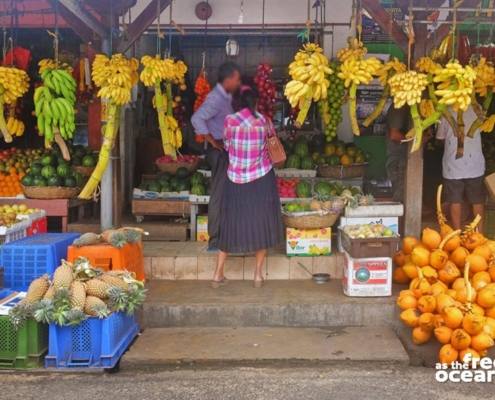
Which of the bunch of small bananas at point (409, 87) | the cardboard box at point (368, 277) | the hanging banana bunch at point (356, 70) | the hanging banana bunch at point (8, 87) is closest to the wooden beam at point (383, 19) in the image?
the hanging banana bunch at point (356, 70)

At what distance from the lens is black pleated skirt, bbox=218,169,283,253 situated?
19.6 feet

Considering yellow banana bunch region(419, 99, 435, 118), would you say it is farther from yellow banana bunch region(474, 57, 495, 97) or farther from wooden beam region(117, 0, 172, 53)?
wooden beam region(117, 0, 172, 53)

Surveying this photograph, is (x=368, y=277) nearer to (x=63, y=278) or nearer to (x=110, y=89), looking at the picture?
(x=63, y=278)

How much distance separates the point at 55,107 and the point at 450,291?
368cm

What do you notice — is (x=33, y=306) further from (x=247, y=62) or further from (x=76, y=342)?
(x=247, y=62)

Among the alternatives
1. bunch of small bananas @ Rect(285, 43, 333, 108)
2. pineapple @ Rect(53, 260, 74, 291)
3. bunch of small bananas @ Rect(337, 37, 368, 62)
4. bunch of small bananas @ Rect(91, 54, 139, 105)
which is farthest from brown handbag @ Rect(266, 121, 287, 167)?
pineapple @ Rect(53, 260, 74, 291)

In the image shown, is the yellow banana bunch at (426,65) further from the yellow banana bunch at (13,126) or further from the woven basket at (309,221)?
the yellow banana bunch at (13,126)

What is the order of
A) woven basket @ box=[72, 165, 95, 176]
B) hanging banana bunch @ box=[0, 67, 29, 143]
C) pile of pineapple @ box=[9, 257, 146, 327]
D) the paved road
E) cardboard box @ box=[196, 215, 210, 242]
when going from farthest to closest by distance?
1. woven basket @ box=[72, 165, 95, 176]
2. cardboard box @ box=[196, 215, 210, 242]
3. hanging banana bunch @ box=[0, 67, 29, 143]
4. pile of pineapple @ box=[9, 257, 146, 327]
5. the paved road

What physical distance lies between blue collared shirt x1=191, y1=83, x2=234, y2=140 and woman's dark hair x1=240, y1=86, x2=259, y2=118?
192 millimetres

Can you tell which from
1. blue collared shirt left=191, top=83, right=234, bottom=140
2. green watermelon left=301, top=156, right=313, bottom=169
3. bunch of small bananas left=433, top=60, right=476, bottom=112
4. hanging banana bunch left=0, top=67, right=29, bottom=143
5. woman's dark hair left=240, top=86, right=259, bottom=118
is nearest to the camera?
bunch of small bananas left=433, top=60, right=476, bottom=112

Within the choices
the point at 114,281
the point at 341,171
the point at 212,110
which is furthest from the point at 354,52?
the point at 114,281

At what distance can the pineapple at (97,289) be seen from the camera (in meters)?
4.86

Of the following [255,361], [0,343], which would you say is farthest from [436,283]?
[0,343]

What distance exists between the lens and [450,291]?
5.20m
